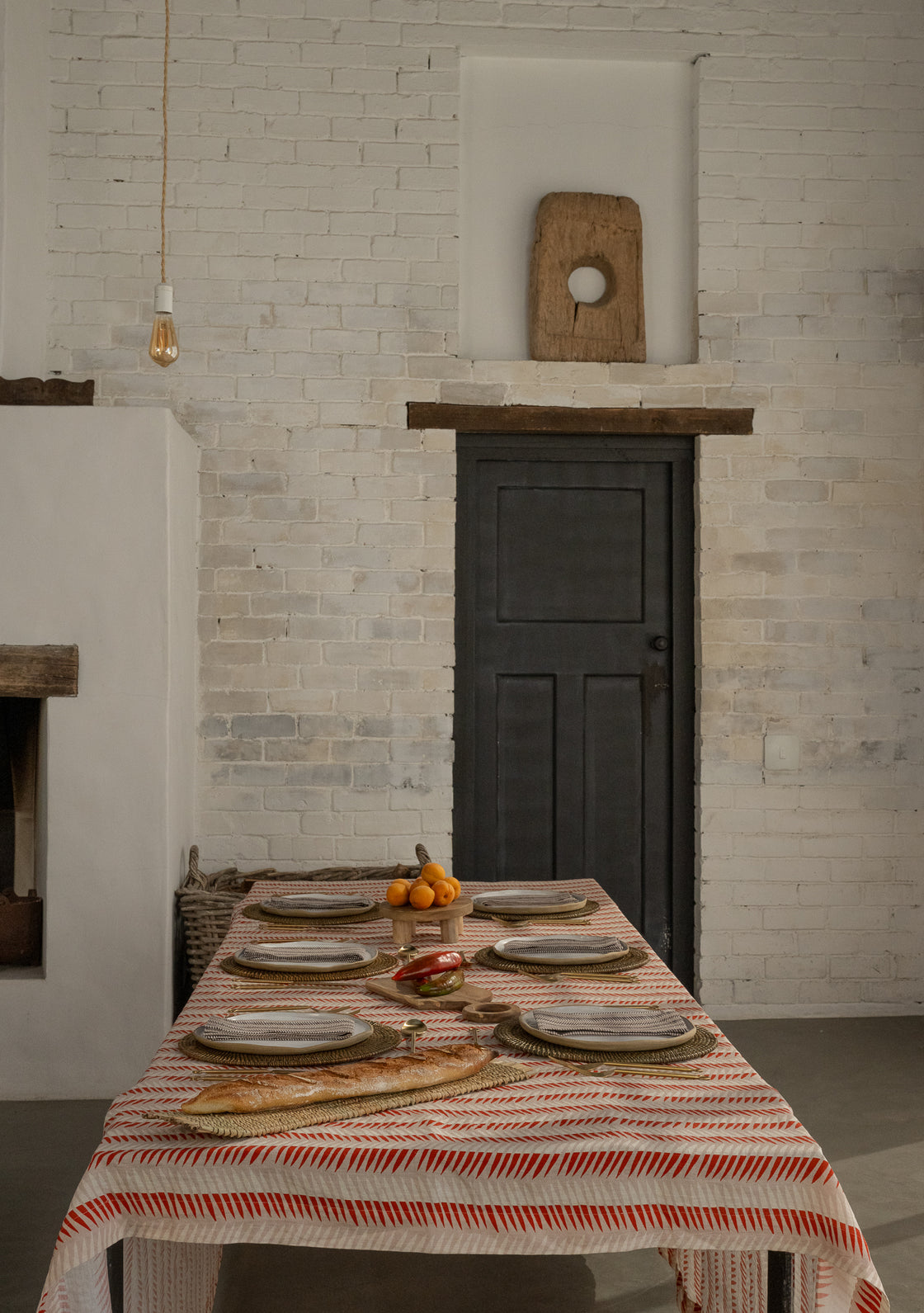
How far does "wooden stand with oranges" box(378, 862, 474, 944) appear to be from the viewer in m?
2.14

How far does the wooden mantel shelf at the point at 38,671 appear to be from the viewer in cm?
337

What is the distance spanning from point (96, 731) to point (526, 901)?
1556 millimetres

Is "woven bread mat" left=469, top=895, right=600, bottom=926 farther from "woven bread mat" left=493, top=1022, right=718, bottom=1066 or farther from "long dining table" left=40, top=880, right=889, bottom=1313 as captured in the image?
"long dining table" left=40, top=880, right=889, bottom=1313

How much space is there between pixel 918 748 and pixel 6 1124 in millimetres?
3194

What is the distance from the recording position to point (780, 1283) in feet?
4.66

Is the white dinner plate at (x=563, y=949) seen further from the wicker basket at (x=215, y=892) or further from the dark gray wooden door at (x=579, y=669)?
the dark gray wooden door at (x=579, y=669)

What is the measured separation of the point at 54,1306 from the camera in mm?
1289

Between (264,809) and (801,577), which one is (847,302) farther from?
(264,809)

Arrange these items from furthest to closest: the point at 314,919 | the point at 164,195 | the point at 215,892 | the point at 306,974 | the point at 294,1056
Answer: the point at 164,195 < the point at 215,892 < the point at 314,919 < the point at 306,974 < the point at 294,1056

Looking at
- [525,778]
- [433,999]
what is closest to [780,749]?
[525,778]

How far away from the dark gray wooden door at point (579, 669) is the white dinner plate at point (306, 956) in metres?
2.08

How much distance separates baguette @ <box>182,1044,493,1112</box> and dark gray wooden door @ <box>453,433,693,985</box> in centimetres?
265

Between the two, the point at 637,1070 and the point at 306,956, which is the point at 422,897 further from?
the point at 637,1070

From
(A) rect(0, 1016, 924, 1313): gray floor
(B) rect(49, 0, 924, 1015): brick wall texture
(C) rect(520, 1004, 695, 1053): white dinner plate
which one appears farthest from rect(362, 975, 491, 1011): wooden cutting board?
(B) rect(49, 0, 924, 1015): brick wall texture
